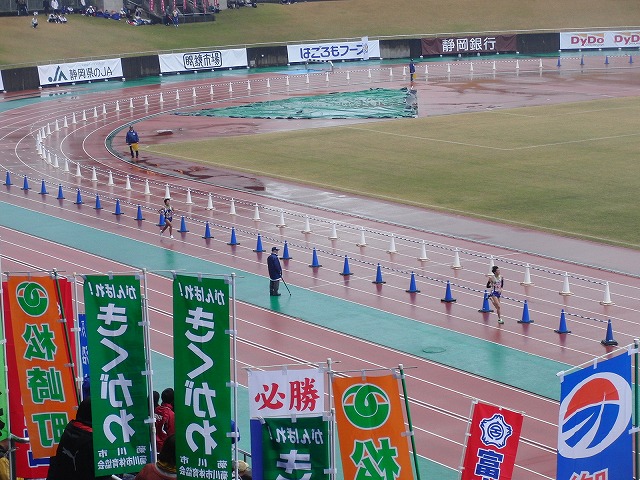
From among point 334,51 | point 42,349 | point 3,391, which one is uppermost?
point 42,349

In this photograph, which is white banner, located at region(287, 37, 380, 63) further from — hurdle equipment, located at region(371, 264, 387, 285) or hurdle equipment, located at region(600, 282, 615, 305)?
hurdle equipment, located at region(600, 282, 615, 305)

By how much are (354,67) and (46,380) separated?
2842 inches

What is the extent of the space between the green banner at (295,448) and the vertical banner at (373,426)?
0.23m

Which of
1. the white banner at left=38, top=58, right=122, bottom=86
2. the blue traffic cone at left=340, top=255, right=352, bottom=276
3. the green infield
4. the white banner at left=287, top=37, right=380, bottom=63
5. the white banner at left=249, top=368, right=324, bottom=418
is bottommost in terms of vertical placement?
the green infield

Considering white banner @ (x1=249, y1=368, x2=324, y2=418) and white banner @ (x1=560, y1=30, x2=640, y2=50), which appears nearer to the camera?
white banner @ (x1=249, y1=368, x2=324, y2=418)

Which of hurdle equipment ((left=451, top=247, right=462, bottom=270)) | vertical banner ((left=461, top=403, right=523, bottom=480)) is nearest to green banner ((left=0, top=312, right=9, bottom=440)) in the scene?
vertical banner ((left=461, top=403, right=523, bottom=480))

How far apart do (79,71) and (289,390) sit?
222 ft

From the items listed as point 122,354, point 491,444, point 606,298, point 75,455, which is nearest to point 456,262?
point 606,298

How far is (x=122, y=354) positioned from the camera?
12.5 metres

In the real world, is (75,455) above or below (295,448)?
below

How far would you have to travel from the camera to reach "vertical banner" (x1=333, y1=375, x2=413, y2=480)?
430 inches

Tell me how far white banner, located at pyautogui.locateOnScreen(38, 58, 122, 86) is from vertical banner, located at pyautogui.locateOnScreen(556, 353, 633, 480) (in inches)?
2678

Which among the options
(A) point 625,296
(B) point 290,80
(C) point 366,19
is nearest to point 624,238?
(A) point 625,296

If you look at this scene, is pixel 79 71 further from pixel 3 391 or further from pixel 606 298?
pixel 3 391
